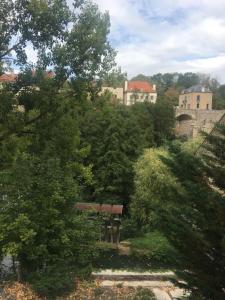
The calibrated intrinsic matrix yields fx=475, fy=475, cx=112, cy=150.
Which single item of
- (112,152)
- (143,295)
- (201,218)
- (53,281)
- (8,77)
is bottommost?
(143,295)

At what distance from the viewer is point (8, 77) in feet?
37.8

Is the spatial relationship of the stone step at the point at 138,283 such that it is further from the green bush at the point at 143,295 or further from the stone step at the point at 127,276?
the green bush at the point at 143,295

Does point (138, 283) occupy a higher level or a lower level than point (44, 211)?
lower

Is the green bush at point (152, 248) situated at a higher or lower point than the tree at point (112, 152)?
lower

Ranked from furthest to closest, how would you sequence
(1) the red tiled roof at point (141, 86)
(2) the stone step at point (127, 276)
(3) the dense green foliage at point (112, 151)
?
(1) the red tiled roof at point (141, 86) < (3) the dense green foliage at point (112, 151) < (2) the stone step at point (127, 276)

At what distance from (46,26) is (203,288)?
647cm

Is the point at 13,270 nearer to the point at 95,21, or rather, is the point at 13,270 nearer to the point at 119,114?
the point at 95,21

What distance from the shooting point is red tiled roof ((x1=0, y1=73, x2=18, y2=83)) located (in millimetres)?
11092

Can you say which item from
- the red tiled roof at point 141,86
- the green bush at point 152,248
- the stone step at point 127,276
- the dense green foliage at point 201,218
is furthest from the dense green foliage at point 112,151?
the red tiled roof at point 141,86

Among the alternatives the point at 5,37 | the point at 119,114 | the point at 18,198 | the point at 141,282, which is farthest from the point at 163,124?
the point at 5,37

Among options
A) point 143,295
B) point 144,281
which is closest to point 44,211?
point 143,295

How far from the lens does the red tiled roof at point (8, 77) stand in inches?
437

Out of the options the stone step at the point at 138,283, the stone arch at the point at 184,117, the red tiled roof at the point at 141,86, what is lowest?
the stone step at the point at 138,283

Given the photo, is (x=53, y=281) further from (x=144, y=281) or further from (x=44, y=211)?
(x=144, y=281)
